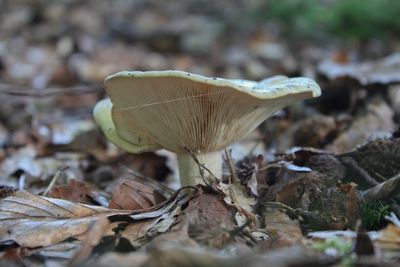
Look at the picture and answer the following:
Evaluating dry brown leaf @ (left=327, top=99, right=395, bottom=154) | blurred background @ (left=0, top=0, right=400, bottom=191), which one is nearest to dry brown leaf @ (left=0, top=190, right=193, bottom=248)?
blurred background @ (left=0, top=0, right=400, bottom=191)

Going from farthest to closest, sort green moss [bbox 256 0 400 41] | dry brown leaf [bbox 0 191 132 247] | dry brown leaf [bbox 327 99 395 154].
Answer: green moss [bbox 256 0 400 41], dry brown leaf [bbox 327 99 395 154], dry brown leaf [bbox 0 191 132 247]

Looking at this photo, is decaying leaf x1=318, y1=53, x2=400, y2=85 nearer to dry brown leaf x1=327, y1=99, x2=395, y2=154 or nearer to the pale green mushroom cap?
dry brown leaf x1=327, y1=99, x2=395, y2=154

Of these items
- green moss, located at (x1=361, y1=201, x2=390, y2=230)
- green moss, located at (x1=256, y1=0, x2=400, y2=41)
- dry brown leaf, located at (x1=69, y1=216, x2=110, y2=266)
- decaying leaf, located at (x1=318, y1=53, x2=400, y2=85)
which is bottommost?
green moss, located at (x1=361, y1=201, x2=390, y2=230)

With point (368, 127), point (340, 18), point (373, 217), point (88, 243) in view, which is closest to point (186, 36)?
point (340, 18)

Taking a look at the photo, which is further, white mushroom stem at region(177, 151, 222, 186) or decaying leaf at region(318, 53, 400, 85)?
decaying leaf at region(318, 53, 400, 85)

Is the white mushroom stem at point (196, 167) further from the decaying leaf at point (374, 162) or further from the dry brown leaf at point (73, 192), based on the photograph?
the decaying leaf at point (374, 162)

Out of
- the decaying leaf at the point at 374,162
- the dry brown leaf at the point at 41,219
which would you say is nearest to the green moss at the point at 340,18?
the decaying leaf at the point at 374,162

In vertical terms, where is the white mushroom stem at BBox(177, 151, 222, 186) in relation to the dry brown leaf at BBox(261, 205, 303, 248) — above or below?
above
